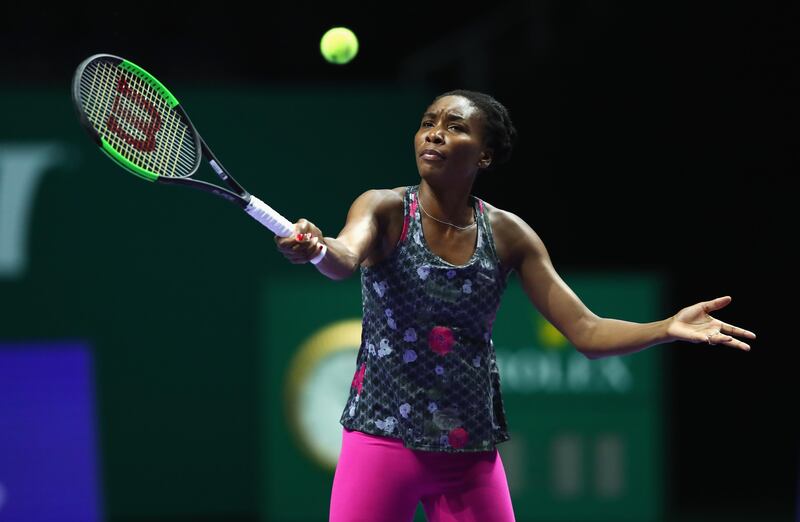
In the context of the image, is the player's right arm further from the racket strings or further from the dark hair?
the racket strings

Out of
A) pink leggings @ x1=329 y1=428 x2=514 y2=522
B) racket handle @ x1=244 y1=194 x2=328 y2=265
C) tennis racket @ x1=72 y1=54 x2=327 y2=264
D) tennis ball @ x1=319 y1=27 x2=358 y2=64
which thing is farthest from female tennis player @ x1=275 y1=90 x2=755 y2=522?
tennis ball @ x1=319 y1=27 x2=358 y2=64

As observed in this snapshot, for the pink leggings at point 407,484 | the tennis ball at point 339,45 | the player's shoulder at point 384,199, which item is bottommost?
the pink leggings at point 407,484

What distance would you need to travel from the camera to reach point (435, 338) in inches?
124

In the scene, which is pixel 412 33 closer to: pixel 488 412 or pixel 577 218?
pixel 577 218

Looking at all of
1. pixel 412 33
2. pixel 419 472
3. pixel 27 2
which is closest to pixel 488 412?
pixel 419 472

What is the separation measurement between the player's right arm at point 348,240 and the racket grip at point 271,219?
0.03 meters

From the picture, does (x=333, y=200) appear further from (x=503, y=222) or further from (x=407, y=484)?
(x=407, y=484)

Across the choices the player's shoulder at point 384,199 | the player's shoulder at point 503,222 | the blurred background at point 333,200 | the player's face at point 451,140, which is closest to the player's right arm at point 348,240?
the player's shoulder at point 384,199

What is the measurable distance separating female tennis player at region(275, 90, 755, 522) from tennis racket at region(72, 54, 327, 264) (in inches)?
12.6

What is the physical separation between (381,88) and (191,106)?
3.53ft

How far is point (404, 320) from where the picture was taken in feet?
10.3

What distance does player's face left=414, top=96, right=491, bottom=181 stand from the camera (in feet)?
10.4

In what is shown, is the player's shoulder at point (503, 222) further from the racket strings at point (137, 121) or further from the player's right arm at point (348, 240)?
the racket strings at point (137, 121)

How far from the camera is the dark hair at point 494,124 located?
326 cm
